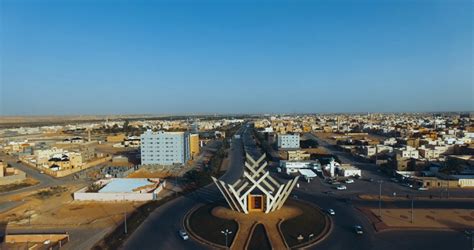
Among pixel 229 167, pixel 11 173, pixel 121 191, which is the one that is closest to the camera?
pixel 121 191

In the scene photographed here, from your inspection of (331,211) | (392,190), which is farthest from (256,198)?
(392,190)

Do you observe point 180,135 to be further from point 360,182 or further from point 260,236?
point 260,236

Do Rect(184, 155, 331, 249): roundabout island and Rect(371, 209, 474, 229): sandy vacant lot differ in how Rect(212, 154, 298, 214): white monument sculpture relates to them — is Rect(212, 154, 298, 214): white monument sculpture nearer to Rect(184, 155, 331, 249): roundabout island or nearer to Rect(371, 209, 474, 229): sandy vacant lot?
Rect(184, 155, 331, 249): roundabout island

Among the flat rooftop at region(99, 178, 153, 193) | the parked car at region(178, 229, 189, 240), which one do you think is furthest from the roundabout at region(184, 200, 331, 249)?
the flat rooftop at region(99, 178, 153, 193)

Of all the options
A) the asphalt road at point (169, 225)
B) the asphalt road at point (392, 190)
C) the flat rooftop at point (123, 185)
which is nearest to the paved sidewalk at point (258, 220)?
the asphalt road at point (169, 225)

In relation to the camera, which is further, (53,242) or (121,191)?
(121,191)

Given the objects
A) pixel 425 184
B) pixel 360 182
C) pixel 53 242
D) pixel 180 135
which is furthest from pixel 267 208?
pixel 180 135

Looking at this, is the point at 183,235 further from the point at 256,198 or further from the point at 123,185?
the point at 123,185
